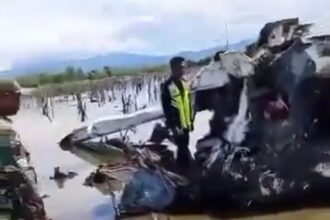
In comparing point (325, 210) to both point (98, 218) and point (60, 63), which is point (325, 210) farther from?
point (60, 63)

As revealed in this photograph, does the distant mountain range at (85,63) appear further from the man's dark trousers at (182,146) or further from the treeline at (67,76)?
the man's dark trousers at (182,146)

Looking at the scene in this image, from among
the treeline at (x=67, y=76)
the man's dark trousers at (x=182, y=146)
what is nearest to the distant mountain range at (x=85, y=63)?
the treeline at (x=67, y=76)

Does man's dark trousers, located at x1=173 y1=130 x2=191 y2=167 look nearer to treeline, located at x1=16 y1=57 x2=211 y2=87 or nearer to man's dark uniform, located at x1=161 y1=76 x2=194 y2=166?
man's dark uniform, located at x1=161 y1=76 x2=194 y2=166

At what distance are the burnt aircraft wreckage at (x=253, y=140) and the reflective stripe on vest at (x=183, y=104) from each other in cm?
1

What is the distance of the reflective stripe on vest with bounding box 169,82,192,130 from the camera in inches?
42.5

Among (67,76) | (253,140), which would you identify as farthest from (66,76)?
(253,140)

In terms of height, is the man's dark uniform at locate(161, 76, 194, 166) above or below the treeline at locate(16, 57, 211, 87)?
below

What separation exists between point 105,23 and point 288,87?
0.28 m

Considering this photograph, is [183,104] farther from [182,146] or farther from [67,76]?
[67,76]

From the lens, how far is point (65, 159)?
1.08 meters

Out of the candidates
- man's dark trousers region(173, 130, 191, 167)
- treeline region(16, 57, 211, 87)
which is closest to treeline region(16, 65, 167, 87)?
treeline region(16, 57, 211, 87)

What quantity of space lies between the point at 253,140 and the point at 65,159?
0.88 ft

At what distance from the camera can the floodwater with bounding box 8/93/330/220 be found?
3.51 feet

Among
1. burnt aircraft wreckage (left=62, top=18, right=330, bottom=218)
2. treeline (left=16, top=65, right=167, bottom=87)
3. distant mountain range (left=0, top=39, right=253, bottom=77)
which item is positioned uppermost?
distant mountain range (left=0, top=39, right=253, bottom=77)
